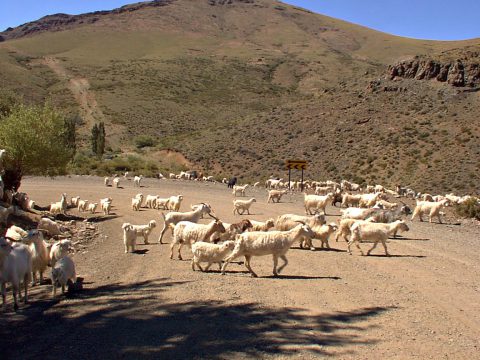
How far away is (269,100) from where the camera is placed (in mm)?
101125

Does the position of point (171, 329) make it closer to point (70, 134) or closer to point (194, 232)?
point (194, 232)

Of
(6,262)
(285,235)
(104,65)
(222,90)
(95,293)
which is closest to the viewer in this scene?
(6,262)

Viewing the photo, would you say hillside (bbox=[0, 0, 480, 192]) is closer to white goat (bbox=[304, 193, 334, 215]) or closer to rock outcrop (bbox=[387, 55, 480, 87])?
rock outcrop (bbox=[387, 55, 480, 87])

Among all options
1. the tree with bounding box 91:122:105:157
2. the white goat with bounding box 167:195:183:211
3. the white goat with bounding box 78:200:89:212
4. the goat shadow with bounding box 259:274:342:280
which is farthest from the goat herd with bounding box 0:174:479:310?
the tree with bounding box 91:122:105:157

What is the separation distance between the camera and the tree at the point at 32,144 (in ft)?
80.3

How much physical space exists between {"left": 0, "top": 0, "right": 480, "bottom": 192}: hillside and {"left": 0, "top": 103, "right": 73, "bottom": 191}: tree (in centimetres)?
2898

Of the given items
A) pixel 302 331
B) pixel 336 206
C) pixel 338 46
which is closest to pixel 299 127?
pixel 336 206

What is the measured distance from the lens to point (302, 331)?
8547 millimetres

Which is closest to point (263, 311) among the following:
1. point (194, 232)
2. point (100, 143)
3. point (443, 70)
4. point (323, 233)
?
point (194, 232)

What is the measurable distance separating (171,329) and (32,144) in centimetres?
1875

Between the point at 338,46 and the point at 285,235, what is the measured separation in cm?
18583

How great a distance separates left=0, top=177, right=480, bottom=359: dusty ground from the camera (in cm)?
797

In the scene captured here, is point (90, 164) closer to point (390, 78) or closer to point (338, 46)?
point (390, 78)

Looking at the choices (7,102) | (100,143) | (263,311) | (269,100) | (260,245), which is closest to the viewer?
(263,311)
